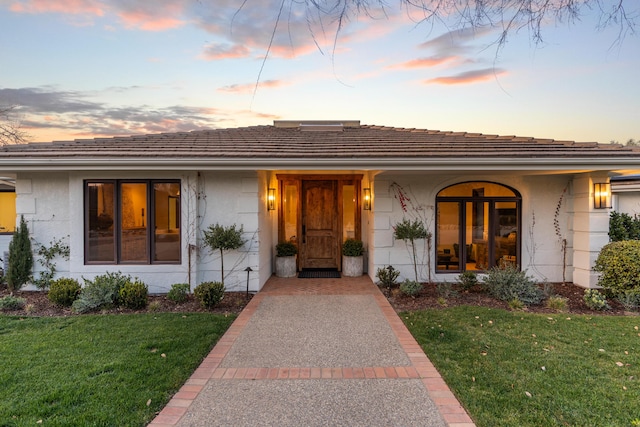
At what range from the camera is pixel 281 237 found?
9.75 m

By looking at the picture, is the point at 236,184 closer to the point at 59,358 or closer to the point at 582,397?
the point at 59,358

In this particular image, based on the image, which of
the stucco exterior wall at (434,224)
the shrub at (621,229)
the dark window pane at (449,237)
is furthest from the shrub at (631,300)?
the dark window pane at (449,237)

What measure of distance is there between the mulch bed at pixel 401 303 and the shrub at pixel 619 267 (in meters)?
0.33

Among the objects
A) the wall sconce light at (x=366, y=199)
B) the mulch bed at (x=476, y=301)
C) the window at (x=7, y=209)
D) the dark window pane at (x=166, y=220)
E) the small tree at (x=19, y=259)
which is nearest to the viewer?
the mulch bed at (x=476, y=301)

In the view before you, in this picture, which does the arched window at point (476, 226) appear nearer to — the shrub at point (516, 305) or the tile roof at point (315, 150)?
the tile roof at point (315, 150)

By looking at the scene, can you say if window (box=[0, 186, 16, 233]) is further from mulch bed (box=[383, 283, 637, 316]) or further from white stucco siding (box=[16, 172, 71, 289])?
mulch bed (box=[383, 283, 637, 316])

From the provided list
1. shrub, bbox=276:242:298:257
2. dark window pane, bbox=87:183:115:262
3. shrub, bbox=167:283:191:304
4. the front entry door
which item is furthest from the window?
the front entry door

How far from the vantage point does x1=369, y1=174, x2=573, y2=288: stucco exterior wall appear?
8086 millimetres

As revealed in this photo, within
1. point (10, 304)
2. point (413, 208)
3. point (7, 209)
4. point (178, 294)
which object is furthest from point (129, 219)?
point (7, 209)

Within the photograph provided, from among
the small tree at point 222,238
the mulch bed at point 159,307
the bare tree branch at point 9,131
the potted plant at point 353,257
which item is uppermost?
the bare tree branch at point 9,131

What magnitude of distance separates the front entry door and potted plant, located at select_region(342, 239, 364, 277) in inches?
25.5

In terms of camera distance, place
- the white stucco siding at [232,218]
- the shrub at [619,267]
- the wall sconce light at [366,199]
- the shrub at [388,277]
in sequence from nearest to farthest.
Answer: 1. the shrub at [619,267]
2. the white stucco siding at [232,218]
3. the shrub at [388,277]
4. the wall sconce light at [366,199]

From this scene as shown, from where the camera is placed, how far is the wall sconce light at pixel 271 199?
8.59m

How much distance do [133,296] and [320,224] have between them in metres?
5.14
